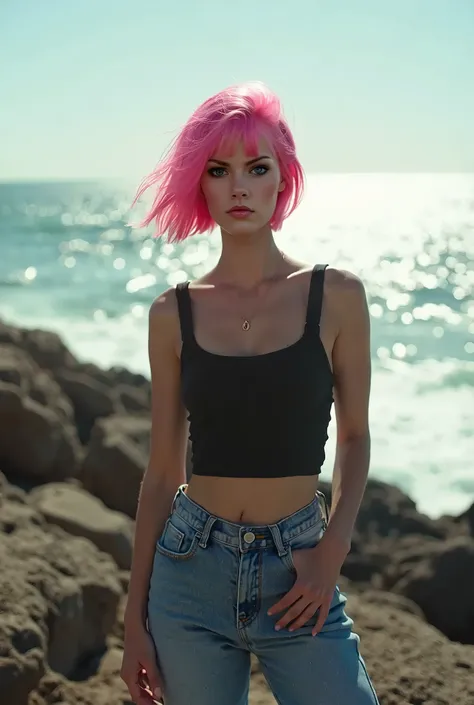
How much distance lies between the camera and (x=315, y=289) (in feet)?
7.11

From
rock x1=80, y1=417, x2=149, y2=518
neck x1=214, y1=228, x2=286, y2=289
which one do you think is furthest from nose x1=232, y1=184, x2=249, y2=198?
rock x1=80, y1=417, x2=149, y2=518

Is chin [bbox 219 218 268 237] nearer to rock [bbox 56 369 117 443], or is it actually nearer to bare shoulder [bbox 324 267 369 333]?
bare shoulder [bbox 324 267 369 333]

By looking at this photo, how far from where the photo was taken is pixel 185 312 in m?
2.29

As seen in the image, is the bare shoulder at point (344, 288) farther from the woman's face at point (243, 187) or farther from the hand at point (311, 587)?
the hand at point (311, 587)

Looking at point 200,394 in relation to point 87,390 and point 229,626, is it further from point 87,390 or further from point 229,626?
point 87,390

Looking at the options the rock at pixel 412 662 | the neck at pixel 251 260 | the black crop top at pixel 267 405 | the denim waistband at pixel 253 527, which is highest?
→ the neck at pixel 251 260

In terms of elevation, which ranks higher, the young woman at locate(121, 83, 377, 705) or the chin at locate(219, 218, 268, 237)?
the chin at locate(219, 218, 268, 237)

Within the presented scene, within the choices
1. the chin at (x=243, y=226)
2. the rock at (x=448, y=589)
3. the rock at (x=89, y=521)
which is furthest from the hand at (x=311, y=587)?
the rock at (x=448, y=589)

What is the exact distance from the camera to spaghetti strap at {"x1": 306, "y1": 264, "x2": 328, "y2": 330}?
2.13 meters

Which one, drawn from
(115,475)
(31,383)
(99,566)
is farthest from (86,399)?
(99,566)

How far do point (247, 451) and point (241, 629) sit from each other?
0.42 metres

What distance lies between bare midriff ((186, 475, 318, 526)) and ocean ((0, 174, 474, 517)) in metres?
0.96

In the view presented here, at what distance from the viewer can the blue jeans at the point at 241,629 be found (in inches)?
77.1

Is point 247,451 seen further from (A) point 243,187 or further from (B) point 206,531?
(A) point 243,187
